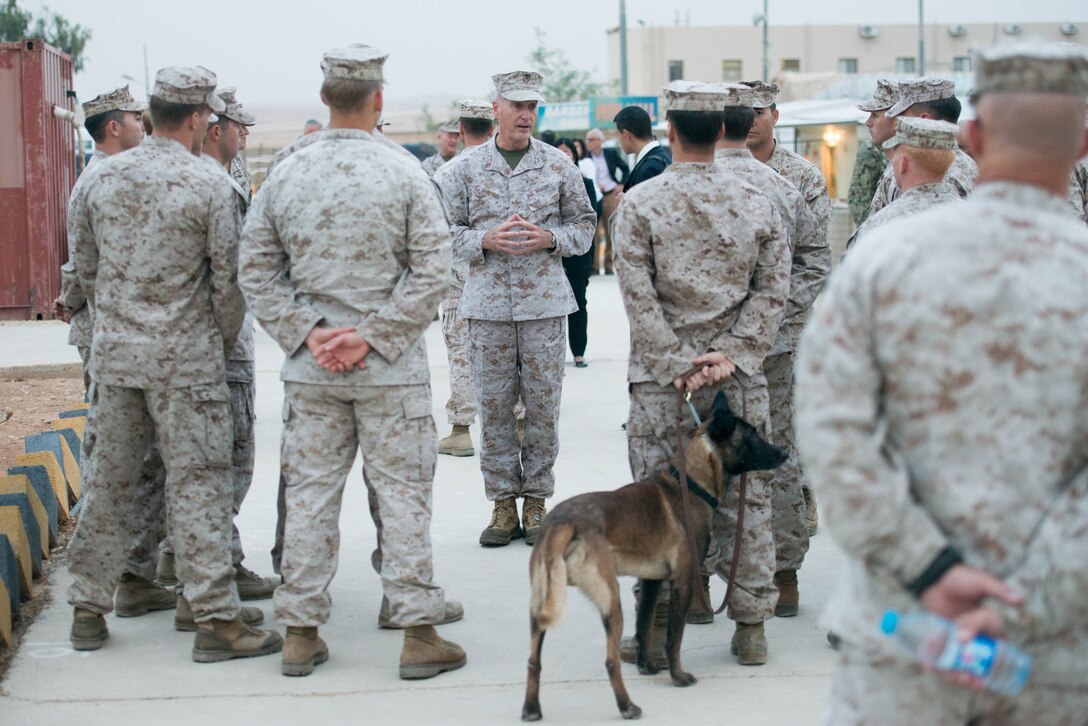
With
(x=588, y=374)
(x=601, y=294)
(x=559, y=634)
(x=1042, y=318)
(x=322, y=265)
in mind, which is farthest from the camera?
(x=601, y=294)

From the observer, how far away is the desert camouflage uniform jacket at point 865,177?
8273mm

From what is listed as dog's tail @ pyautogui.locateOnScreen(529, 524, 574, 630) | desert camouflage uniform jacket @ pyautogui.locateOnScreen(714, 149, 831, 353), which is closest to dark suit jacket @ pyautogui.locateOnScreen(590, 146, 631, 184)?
desert camouflage uniform jacket @ pyautogui.locateOnScreen(714, 149, 831, 353)

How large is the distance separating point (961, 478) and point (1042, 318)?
302 mm

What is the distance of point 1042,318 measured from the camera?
2205 millimetres

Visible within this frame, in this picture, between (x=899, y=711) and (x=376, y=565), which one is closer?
(x=899, y=711)

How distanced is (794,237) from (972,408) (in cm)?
314

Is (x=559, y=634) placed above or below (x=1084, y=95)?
below

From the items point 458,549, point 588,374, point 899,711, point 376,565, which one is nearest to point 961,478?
point 899,711

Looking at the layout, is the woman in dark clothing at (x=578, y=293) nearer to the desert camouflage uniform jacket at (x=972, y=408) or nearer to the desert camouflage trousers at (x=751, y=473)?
the desert camouflage trousers at (x=751, y=473)

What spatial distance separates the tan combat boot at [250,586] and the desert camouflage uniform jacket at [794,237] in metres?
2.38

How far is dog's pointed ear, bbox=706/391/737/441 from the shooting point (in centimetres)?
443

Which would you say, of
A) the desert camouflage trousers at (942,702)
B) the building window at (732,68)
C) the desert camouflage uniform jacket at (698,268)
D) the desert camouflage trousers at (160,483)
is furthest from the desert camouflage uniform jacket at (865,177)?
the building window at (732,68)

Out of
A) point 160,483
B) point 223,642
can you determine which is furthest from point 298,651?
point 160,483

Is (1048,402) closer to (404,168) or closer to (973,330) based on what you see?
(973,330)
